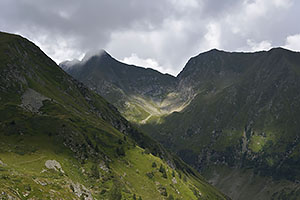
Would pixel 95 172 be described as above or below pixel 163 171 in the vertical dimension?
below

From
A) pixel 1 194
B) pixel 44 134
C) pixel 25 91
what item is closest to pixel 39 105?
pixel 25 91

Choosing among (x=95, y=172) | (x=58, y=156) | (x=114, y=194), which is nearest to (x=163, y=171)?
(x=95, y=172)

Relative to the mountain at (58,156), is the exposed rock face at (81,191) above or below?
below

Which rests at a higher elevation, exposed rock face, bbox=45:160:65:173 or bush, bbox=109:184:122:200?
exposed rock face, bbox=45:160:65:173

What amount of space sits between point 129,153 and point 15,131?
62040 millimetres

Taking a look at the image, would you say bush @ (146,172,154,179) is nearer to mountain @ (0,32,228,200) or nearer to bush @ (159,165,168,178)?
mountain @ (0,32,228,200)

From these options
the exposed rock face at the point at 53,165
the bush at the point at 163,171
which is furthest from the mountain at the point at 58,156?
the bush at the point at 163,171

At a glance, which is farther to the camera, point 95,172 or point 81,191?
point 95,172

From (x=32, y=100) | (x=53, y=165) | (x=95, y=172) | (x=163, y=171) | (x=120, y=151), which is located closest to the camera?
(x=53, y=165)

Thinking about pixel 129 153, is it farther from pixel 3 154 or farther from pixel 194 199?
pixel 3 154

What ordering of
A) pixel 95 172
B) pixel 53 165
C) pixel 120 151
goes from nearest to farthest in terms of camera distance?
pixel 53 165
pixel 95 172
pixel 120 151

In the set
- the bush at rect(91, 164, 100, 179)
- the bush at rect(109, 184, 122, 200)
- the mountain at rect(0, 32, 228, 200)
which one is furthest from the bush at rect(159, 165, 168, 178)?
the bush at rect(109, 184, 122, 200)

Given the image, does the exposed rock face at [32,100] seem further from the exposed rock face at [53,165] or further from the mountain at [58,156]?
the exposed rock face at [53,165]

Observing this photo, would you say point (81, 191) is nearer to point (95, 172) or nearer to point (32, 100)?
point (95, 172)
